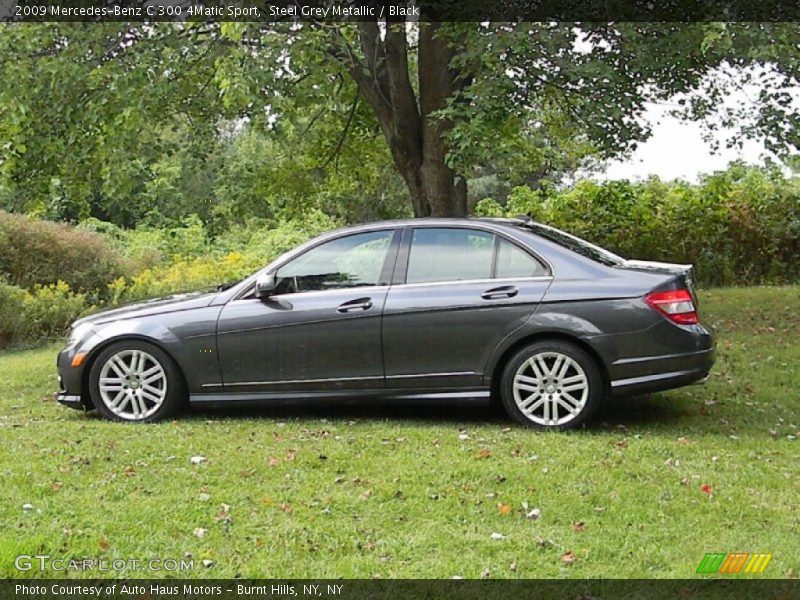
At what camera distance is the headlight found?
7.02 m

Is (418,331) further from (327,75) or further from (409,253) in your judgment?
(327,75)

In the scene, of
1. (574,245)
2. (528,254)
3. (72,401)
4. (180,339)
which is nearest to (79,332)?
(72,401)

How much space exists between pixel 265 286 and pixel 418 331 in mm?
1194

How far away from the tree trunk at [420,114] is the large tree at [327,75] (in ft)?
0.99

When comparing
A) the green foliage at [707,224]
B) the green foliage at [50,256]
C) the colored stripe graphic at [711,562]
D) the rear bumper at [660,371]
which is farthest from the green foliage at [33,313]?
the colored stripe graphic at [711,562]

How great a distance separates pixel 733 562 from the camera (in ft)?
12.9

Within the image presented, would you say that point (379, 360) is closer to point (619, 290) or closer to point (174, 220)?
point (619, 290)

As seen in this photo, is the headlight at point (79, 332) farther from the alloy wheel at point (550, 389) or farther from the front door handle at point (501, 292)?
the alloy wheel at point (550, 389)

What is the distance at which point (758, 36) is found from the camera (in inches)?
332

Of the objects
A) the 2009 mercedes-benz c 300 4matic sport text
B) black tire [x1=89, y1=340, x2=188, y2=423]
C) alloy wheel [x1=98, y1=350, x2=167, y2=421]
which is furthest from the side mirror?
alloy wheel [x1=98, y1=350, x2=167, y2=421]

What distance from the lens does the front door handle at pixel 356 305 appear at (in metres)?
6.61

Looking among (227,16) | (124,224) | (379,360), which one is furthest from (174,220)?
(379,360)

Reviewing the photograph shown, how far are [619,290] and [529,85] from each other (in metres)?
4.26

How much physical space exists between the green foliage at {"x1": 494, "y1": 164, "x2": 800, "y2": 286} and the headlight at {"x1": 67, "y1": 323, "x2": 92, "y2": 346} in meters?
11.3
